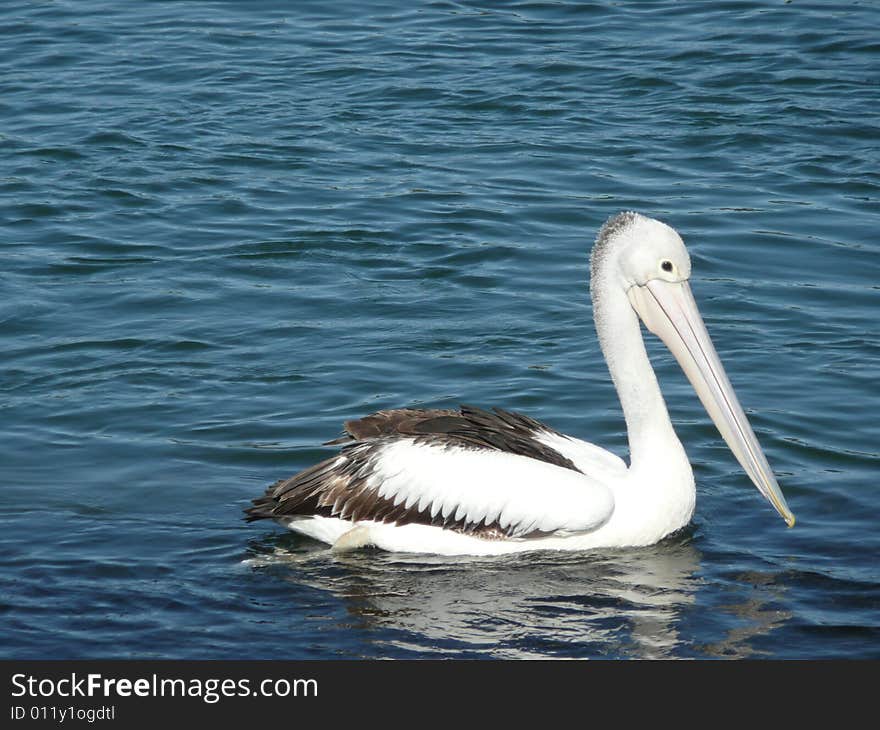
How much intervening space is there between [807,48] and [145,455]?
8.09 m

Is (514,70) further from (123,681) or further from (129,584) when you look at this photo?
(123,681)

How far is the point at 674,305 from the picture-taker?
21.9 ft

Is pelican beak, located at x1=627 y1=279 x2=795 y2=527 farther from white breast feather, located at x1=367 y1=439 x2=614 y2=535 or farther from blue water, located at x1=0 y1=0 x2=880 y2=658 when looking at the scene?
white breast feather, located at x1=367 y1=439 x2=614 y2=535

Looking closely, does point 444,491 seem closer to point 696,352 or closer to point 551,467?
point 551,467

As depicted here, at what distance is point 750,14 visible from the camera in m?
14.8

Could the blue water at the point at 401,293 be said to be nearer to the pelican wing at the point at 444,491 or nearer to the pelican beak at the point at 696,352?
the pelican wing at the point at 444,491

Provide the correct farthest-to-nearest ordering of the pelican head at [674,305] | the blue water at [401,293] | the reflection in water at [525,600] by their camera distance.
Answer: the pelican head at [674,305] → the blue water at [401,293] → the reflection in water at [525,600]

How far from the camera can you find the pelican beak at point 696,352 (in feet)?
21.7

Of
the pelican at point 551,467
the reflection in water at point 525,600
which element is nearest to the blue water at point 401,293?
the reflection in water at point 525,600

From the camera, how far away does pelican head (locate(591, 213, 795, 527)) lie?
660 cm

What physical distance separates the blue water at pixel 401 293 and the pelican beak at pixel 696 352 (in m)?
0.47

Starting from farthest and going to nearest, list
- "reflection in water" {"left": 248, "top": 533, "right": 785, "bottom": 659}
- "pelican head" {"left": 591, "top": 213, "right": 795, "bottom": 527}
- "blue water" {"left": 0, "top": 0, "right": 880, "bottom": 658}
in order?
"pelican head" {"left": 591, "top": 213, "right": 795, "bottom": 527}
"blue water" {"left": 0, "top": 0, "right": 880, "bottom": 658}
"reflection in water" {"left": 248, "top": 533, "right": 785, "bottom": 659}

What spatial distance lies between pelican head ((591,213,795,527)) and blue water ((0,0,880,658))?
1.56ft

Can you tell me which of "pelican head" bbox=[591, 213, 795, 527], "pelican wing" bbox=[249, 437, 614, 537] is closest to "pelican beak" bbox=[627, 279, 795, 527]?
"pelican head" bbox=[591, 213, 795, 527]
